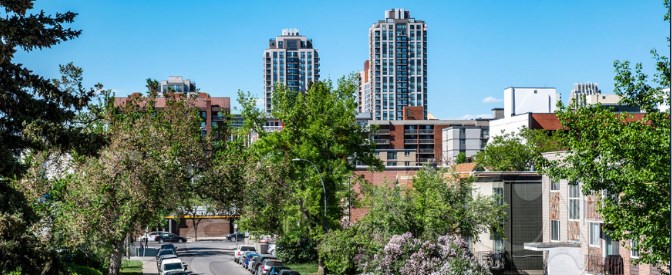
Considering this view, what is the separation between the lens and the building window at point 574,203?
43.7 meters

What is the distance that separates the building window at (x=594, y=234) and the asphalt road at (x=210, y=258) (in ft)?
96.4

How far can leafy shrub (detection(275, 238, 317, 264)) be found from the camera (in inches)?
2756

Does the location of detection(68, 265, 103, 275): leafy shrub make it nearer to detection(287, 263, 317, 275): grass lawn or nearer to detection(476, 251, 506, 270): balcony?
detection(287, 263, 317, 275): grass lawn

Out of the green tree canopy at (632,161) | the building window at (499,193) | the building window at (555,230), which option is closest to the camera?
the green tree canopy at (632,161)

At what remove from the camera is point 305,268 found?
6612cm

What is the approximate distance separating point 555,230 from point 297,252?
92.5 ft

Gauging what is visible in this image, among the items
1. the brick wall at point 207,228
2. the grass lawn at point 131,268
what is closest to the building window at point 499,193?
the grass lawn at point 131,268

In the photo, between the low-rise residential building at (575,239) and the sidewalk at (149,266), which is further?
the sidewalk at (149,266)

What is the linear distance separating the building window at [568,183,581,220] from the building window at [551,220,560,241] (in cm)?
233

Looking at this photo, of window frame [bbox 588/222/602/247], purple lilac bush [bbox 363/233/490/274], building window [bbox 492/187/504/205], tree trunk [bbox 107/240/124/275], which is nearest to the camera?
purple lilac bush [bbox 363/233/490/274]

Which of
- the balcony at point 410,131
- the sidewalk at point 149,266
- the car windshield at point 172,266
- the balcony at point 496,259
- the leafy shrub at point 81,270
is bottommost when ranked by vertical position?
the sidewalk at point 149,266

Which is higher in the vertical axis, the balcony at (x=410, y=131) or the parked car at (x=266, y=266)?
the balcony at (x=410, y=131)

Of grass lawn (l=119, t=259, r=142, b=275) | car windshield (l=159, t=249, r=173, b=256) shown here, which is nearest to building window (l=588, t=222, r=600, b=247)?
grass lawn (l=119, t=259, r=142, b=275)

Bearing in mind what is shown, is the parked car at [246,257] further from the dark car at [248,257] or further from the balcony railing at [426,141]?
the balcony railing at [426,141]
